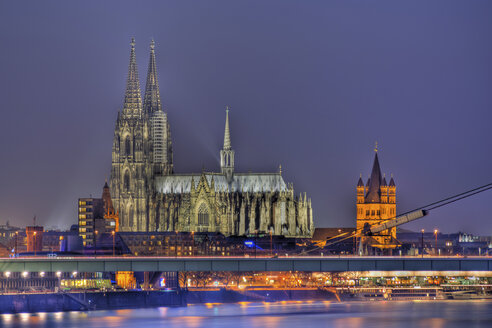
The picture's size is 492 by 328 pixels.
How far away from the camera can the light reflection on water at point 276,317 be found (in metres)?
160

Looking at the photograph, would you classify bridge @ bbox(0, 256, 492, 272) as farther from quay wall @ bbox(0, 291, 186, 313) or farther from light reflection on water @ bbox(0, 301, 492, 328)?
quay wall @ bbox(0, 291, 186, 313)

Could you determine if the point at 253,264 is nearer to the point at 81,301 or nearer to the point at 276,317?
the point at 276,317

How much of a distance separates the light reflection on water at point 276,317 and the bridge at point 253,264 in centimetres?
634

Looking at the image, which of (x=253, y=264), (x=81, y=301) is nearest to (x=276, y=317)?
(x=253, y=264)

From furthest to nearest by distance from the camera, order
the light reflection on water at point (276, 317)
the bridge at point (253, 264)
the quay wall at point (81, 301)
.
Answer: the quay wall at point (81, 301)
the bridge at point (253, 264)
the light reflection on water at point (276, 317)

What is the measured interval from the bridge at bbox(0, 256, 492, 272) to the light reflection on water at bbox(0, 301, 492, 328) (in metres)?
6.34

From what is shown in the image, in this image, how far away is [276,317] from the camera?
558 feet

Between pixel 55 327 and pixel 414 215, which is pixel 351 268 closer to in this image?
pixel 414 215

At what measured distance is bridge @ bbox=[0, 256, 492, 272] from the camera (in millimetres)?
169375

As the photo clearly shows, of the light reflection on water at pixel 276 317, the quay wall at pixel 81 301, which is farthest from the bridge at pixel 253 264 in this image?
the quay wall at pixel 81 301

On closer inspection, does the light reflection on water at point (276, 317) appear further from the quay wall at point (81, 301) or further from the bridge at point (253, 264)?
the bridge at point (253, 264)

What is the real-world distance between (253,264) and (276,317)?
7.43 metres

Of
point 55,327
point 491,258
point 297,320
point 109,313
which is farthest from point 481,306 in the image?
point 55,327

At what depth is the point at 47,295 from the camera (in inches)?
7451
